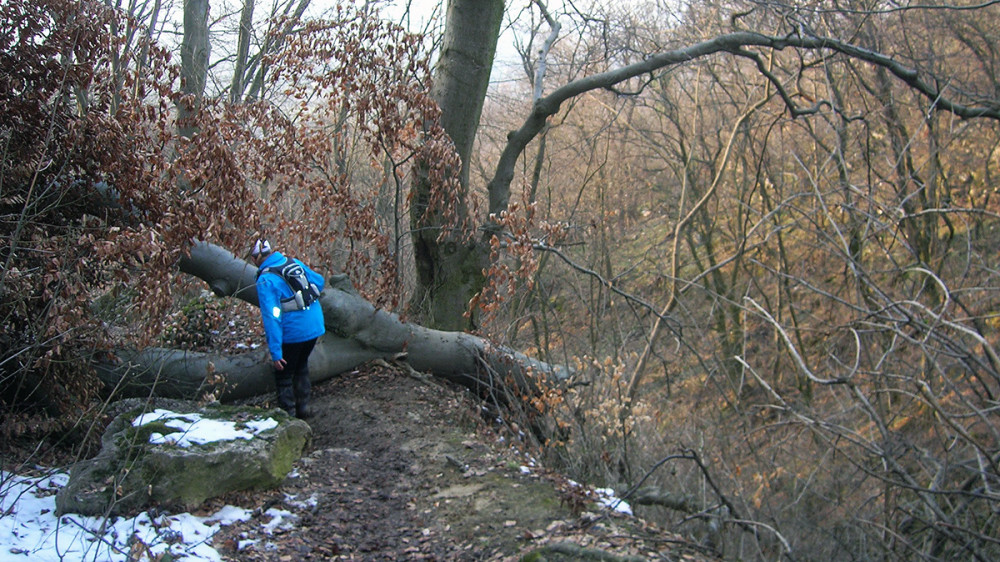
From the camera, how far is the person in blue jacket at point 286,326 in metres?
6.90

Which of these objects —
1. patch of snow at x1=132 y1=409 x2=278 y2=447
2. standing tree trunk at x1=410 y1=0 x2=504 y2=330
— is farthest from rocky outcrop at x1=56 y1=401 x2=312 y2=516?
standing tree trunk at x1=410 y1=0 x2=504 y2=330

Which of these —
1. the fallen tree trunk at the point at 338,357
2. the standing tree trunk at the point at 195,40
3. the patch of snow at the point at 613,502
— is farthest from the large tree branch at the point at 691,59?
the standing tree trunk at the point at 195,40

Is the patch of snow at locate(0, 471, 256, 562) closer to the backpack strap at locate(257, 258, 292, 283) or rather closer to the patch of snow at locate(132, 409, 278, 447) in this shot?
the patch of snow at locate(132, 409, 278, 447)

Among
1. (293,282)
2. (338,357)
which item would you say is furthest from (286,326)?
(338,357)

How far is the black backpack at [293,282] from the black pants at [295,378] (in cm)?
40

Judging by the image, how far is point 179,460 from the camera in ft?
16.8

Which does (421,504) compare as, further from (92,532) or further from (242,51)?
(242,51)

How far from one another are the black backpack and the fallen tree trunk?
1.78ft

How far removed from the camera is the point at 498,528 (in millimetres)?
5242

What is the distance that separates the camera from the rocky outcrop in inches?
190

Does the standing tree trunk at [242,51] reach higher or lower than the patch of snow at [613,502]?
higher

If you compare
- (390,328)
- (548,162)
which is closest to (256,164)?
(390,328)

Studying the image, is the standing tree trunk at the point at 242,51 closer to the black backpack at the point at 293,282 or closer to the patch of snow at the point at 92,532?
the black backpack at the point at 293,282

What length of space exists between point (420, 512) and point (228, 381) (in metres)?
3.15
